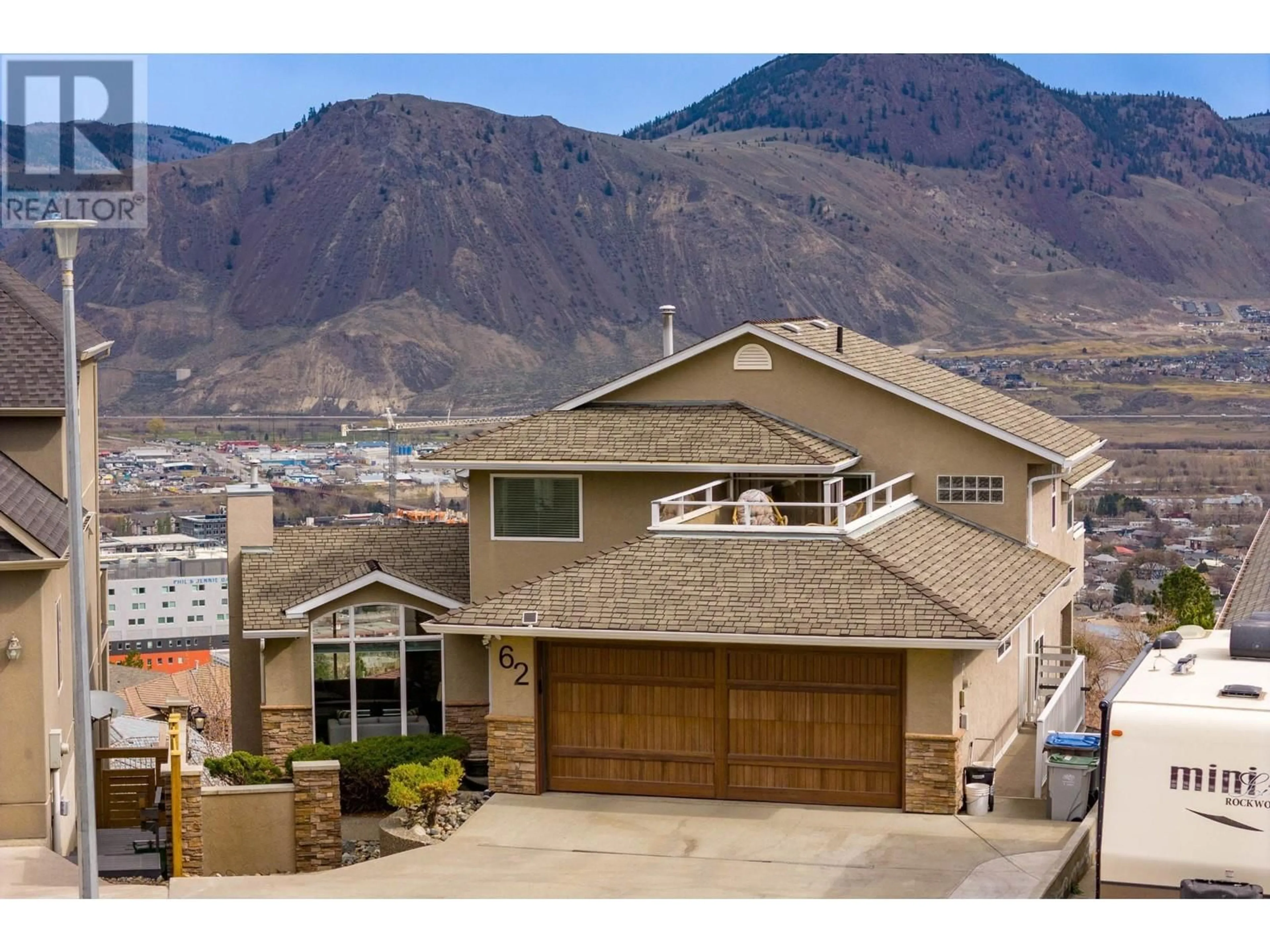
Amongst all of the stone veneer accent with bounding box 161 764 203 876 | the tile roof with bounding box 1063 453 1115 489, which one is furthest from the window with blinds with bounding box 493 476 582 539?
the tile roof with bounding box 1063 453 1115 489

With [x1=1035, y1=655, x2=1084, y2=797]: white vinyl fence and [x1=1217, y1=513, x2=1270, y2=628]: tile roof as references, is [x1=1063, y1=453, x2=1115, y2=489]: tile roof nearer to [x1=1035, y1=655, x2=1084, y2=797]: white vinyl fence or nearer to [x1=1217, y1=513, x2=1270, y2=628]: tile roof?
[x1=1217, y1=513, x2=1270, y2=628]: tile roof

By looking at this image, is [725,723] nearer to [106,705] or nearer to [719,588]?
[719,588]

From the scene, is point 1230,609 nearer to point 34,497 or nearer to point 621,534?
point 621,534

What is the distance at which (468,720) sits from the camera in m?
27.9

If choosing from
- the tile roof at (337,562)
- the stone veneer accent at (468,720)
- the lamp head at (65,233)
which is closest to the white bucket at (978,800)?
the stone veneer accent at (468,720)

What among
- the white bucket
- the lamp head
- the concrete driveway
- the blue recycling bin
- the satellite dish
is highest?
the lamp head

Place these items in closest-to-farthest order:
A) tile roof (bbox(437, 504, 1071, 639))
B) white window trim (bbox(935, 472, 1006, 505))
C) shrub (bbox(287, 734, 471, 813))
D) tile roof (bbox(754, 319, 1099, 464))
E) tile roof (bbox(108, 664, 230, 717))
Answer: tile roof (bbox(437, 504, 1071, 639)) < shrub (bbox(287, 734, 471, 813)) < white window trim (bbox(935, 472, 1006, 505)) < tile roof (bbox(754, 319, 1099, 464)) < tile roof (bbox(108, 664, 230, 717))

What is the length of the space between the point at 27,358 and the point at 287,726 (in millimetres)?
7291

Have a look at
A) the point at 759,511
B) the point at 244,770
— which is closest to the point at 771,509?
the point at 759,511

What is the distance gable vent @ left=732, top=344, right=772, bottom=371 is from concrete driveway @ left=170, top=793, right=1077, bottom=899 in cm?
976

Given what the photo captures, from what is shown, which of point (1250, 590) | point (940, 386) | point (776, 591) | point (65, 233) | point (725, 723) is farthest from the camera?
point (940, 386)

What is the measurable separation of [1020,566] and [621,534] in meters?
6.52

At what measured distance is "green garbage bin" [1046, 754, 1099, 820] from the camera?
69.8 feet

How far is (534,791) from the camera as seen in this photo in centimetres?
2330
